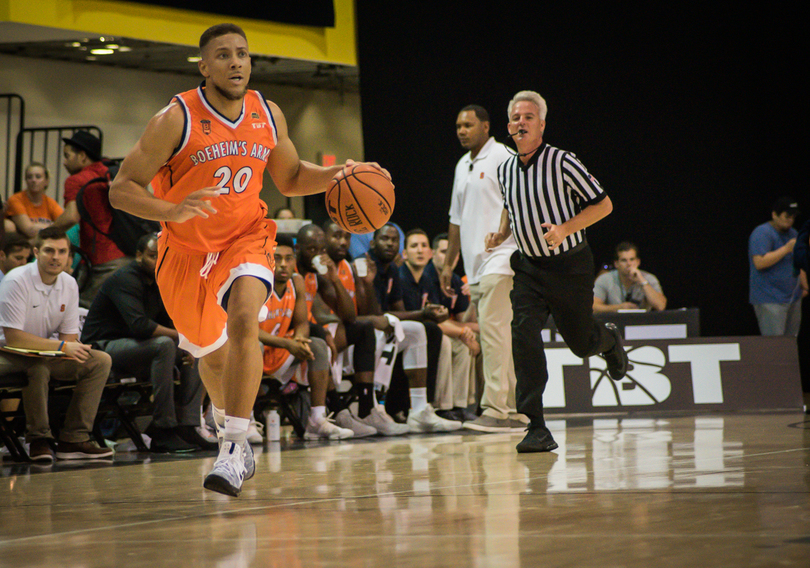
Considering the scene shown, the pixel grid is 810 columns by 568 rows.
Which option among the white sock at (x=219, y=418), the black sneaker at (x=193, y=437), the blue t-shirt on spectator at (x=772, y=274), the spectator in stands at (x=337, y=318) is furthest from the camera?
→ the blue t-shirt on spectator at (x=772, y=274)

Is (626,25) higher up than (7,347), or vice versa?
(626,25)

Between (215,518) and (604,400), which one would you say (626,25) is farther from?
(215,518)

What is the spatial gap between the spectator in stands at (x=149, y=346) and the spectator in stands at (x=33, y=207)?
2.67 m

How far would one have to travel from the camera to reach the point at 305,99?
16812 millimetres

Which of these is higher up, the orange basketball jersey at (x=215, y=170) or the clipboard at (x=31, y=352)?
the orange basketball jersey at (x=215, y=170)

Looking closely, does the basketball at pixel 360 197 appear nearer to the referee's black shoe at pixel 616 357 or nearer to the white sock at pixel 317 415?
the referee's black shoe at pixel 616 357

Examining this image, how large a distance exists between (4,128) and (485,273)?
31.1 feet

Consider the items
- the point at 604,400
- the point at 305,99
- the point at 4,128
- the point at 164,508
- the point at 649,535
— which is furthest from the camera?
the point at 305,99

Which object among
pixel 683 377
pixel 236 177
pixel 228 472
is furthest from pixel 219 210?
pixel 683 377

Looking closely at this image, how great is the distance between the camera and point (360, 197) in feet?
12.7

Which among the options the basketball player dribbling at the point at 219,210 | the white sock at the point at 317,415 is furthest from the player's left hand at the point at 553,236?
the white sock at the point at 317,415

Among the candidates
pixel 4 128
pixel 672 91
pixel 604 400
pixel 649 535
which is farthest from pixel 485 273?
pixel 4 128

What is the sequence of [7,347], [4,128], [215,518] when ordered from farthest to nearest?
[4,128] < [7,347] < [215,518]

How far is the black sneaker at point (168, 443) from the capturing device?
18.8ft
